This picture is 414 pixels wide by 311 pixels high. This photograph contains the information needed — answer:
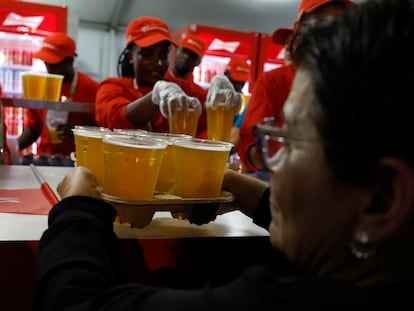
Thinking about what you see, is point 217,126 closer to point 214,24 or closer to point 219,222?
point 219,222

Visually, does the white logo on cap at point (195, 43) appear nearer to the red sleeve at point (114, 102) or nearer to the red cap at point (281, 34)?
the red sleeve at point (114, 102)

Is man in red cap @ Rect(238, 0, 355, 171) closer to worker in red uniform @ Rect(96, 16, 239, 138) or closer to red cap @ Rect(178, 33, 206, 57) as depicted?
worker in red uniform @ Rect(96, 16, 239, 138)

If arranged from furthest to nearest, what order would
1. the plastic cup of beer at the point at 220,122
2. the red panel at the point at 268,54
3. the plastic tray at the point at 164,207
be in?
the red panel at the point at 268,54 < the plastic cup of beer at the point at 220,122 < the plastic tray at the point at 164,207

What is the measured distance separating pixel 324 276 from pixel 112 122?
5.97 ft

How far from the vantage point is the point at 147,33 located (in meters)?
2.61

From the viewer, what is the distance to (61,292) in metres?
0.72

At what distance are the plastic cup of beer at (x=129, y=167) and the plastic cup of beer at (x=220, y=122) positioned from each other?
0.68m

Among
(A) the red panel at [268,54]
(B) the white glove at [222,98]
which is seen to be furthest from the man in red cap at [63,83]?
(A) the red panel at [268,54]

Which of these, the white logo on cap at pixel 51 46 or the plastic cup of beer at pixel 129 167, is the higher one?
the white logo on cap at pixel 51 46

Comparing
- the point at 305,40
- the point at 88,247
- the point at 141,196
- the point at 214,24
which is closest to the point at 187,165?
the point at 141,196

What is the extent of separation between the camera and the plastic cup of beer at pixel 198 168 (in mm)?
1085

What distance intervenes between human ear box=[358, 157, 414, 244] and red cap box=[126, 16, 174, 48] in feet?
6.97

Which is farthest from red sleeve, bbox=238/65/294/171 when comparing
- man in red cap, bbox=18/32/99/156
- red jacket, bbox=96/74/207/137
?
man in red cap, bbox=18/32/99/156

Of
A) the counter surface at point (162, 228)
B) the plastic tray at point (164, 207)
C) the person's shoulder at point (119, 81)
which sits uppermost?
the person's shoulder at point (119, 81)
